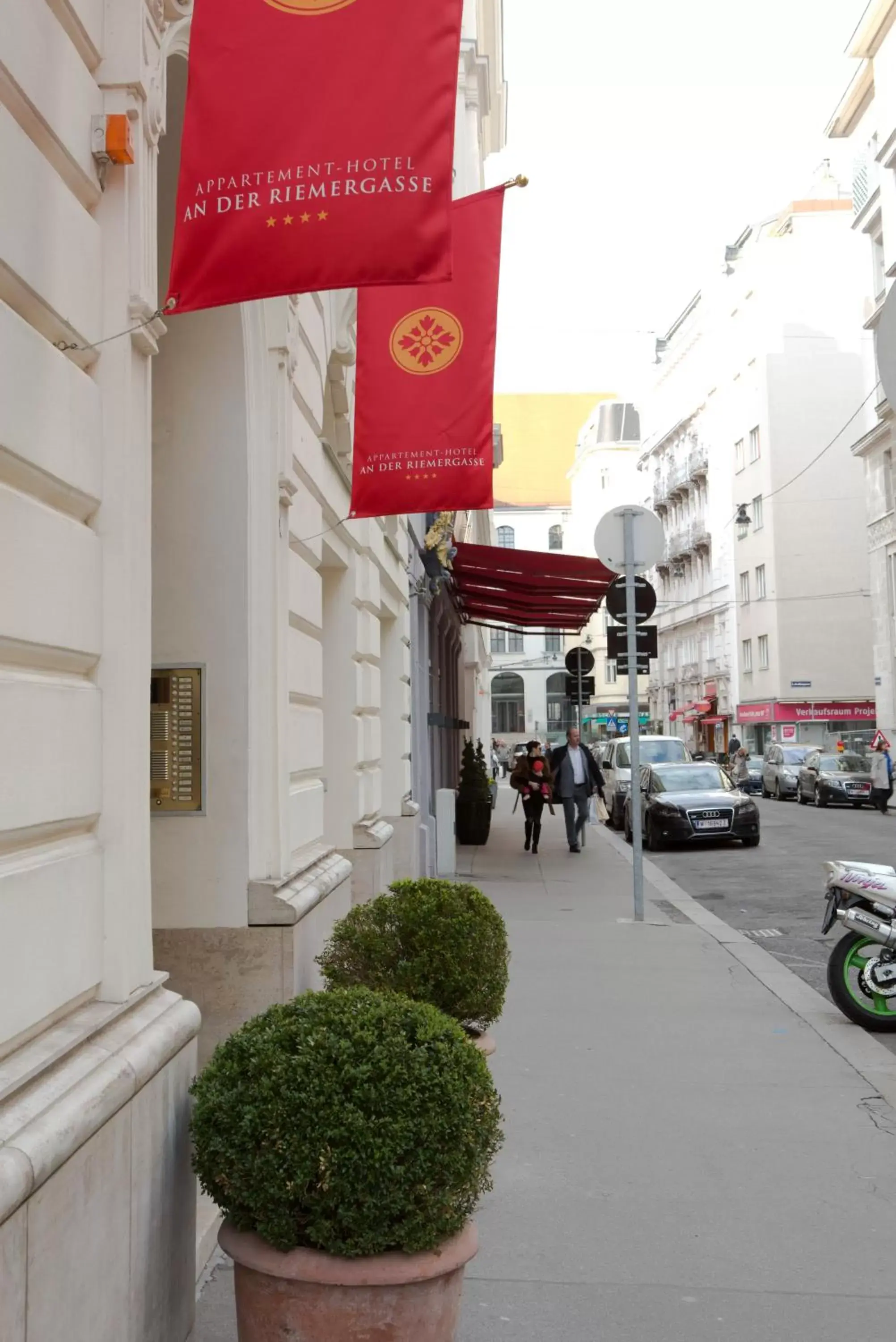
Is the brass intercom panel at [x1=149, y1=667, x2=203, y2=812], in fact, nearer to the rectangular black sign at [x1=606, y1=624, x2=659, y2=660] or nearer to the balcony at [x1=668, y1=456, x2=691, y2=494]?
the rectangular black sign at [x1=606, y1=624, x2=659, y2=660]

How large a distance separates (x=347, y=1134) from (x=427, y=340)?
209 inches

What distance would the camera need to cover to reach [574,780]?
2019 cm

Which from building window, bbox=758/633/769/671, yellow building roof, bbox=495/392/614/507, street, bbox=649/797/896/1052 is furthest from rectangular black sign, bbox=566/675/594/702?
yellow building roof, bbox=495/392/614/507

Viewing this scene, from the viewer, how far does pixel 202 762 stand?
583 centimetres

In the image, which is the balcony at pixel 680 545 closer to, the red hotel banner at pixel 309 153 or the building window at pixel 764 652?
the building window at pixel 764 652

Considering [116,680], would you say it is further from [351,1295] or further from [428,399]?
[428,399]

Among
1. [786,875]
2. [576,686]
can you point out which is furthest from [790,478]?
[786,875]

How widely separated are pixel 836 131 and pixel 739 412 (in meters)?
17.5

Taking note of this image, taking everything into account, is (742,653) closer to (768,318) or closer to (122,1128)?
(768,318)

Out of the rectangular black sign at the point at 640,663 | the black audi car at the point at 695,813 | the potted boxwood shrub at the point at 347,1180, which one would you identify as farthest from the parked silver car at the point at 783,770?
the potted boxwood shrub at the point at 347,1180

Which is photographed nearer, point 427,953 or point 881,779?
point 427,953

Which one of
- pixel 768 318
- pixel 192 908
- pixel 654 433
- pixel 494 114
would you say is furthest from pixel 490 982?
pixel 654 433

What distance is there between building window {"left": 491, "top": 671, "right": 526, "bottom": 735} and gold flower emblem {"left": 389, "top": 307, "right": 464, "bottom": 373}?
288ft

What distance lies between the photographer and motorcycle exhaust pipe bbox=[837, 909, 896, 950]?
7.84 meters
